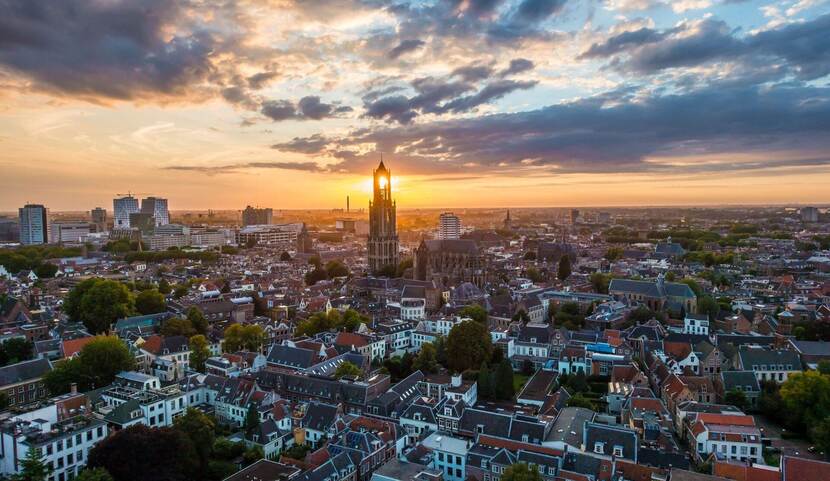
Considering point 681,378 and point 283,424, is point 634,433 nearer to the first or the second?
point 681,378

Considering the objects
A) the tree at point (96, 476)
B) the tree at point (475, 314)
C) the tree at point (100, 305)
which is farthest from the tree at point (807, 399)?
the tree at point (100, 305)

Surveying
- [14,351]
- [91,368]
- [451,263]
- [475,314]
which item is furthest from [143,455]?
[451,263]

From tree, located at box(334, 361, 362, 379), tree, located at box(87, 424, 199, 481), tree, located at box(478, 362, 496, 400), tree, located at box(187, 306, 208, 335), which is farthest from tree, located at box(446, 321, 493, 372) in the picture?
tree, located at box(187, 306, 208, 335)

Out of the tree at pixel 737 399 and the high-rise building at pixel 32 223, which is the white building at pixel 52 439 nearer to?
the tree at pixel 737 399

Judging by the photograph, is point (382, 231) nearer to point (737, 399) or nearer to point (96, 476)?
point (737, 399)

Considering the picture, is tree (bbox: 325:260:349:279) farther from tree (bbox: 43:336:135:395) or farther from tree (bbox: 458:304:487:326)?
tree (bbox: 43:336:135:395)

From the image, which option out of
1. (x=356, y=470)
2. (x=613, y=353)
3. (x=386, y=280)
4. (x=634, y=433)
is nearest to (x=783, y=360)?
(x=613, y=353)
